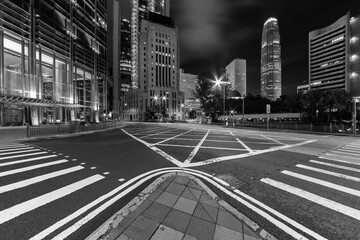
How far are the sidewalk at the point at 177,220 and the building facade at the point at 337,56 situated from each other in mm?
123230

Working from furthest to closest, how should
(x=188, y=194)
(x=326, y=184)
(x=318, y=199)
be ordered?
(x=326, y=184) < (x=188, y=194) < (x=318, y=199)

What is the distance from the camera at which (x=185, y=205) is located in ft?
11.3

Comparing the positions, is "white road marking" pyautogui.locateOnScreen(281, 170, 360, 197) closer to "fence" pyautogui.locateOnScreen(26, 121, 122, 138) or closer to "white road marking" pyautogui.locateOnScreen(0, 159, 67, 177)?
"white road marking" pyautogui.locateOnScreen(0, 159, 67, 177)

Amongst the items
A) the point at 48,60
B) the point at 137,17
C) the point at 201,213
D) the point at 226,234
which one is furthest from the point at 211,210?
the point at 137,17

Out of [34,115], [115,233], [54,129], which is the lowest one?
[115,233]

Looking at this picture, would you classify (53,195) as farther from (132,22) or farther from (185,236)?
(132,22)

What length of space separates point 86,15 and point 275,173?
44259 millimetres

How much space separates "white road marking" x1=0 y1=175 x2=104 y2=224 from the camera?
309cm

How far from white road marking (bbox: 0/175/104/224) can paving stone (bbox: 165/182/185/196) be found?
7.33 feet

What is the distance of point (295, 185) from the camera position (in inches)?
181

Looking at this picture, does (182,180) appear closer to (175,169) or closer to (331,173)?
(175,169)

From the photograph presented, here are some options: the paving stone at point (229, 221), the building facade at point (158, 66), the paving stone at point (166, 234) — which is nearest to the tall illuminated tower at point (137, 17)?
the building facade at point (158, 66)

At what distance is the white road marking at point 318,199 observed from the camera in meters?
3.28

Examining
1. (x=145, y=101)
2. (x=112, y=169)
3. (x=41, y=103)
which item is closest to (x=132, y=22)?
(x=145, y=101)
